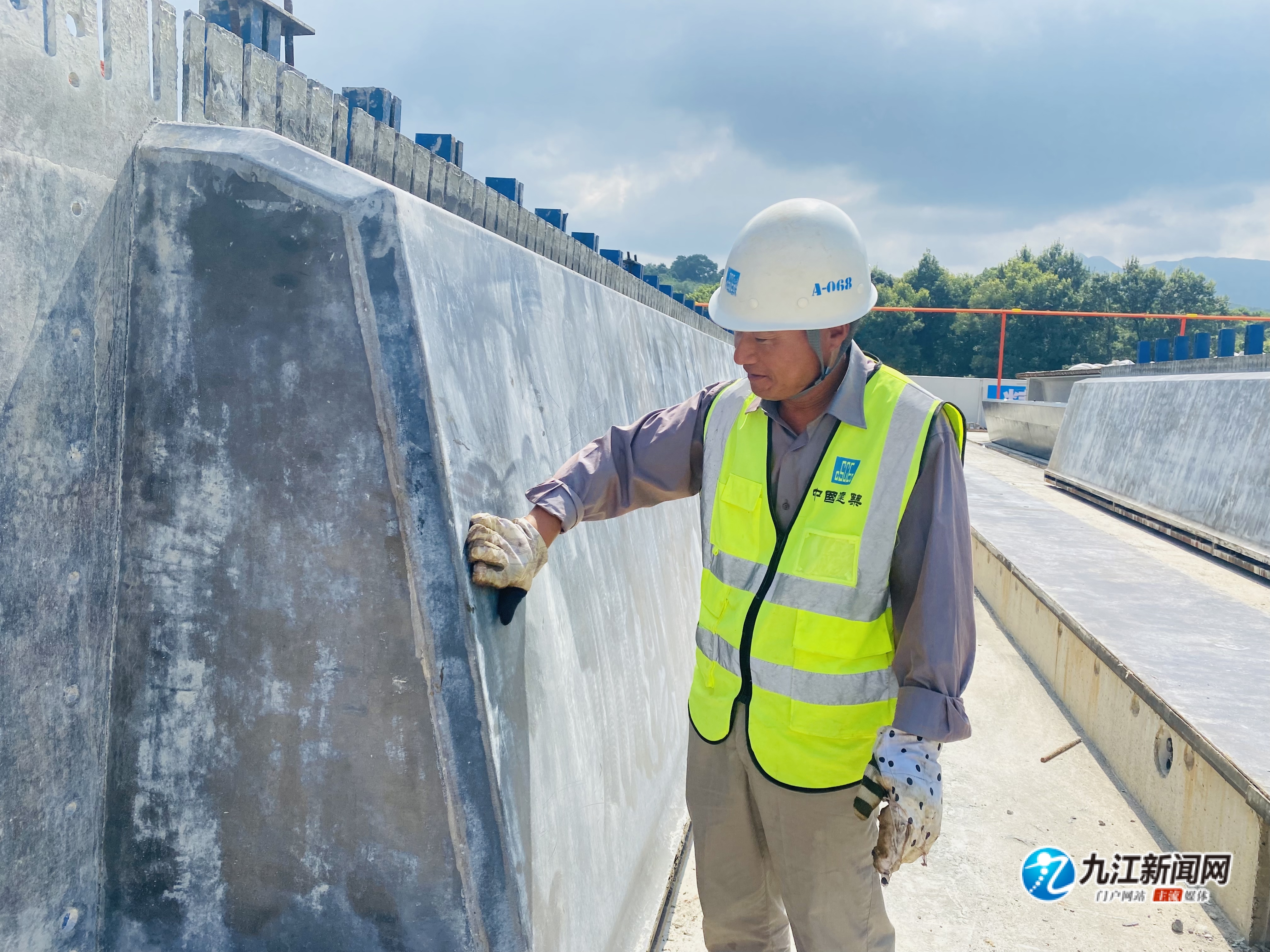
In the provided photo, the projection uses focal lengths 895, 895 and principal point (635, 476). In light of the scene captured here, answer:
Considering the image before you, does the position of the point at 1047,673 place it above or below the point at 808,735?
below

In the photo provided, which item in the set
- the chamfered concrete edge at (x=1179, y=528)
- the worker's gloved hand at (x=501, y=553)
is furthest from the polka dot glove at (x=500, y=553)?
the chamfered concrete edge at (x=1179, y=528)

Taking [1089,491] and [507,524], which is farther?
[1089,491]

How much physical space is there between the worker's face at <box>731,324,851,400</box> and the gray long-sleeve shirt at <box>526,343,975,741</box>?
0.08 meters

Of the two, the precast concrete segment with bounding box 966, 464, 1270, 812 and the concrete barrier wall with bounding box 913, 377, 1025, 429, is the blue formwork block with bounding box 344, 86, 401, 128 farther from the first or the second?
the concrete barrier wall with bounding box 913, 377, 1025, 429

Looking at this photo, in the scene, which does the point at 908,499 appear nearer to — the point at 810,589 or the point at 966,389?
the point at 810,589

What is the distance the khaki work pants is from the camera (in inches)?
91.9

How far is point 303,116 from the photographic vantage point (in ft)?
8.94

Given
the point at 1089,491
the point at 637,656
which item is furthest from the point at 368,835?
the point at 1089,491

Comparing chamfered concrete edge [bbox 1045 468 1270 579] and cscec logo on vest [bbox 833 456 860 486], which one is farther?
chamfered concrete edge [bbox 1045 468 1270 579]

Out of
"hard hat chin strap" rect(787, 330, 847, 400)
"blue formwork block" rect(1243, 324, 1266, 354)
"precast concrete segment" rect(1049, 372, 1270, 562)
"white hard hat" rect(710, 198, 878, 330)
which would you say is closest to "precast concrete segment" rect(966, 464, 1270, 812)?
"precast concrete segment" rect(1049, 372, 1270, 562)

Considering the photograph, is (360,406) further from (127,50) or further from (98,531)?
(127,50)

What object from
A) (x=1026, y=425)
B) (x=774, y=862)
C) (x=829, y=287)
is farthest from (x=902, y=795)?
(x=1026, y=425)

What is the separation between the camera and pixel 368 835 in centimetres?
199

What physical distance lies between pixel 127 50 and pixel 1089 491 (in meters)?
15.7
